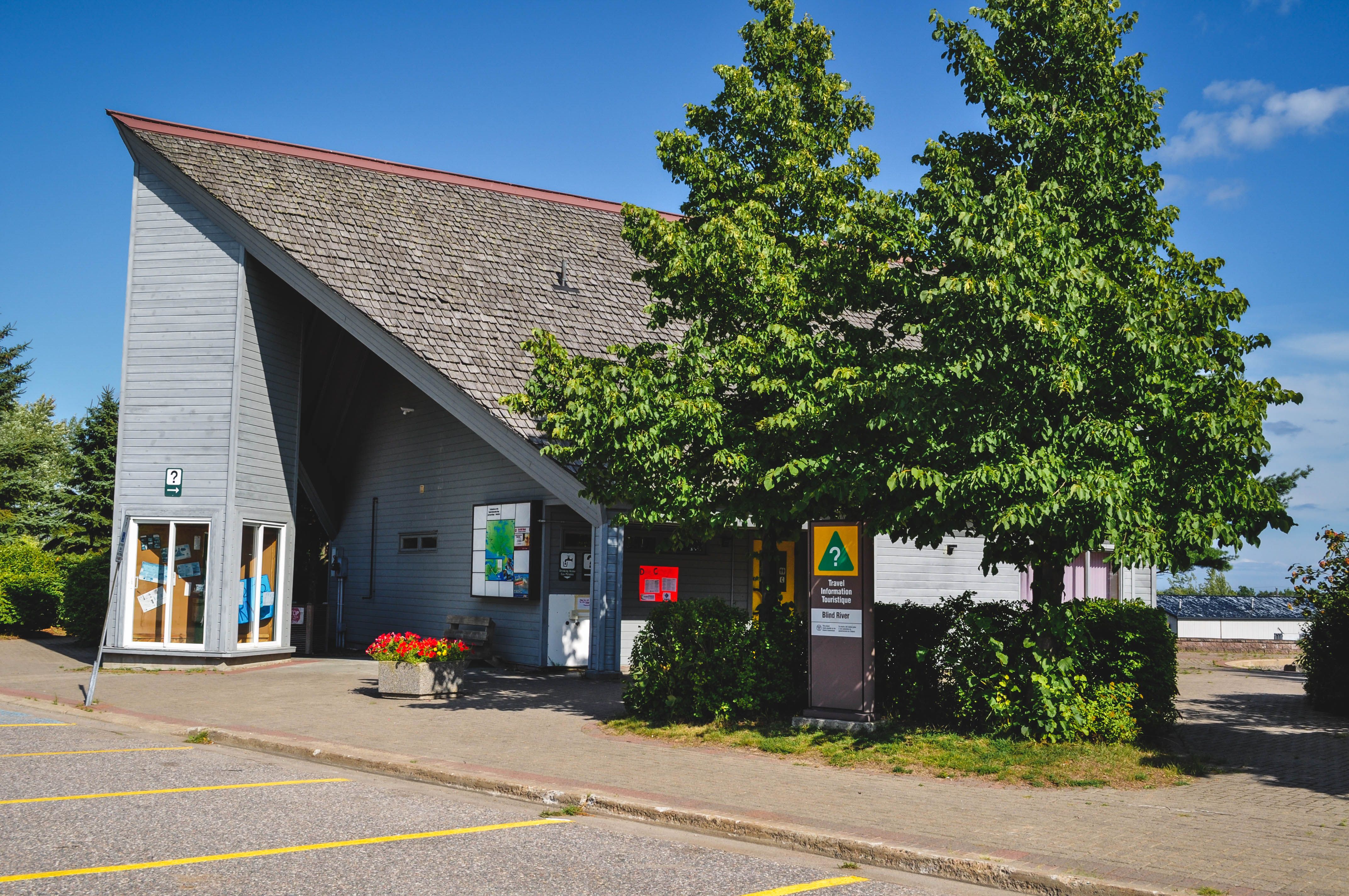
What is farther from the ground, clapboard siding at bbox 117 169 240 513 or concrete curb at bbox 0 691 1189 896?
clapboard siding at bbox 117 169 240 513

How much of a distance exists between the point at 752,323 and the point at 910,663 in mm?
4400

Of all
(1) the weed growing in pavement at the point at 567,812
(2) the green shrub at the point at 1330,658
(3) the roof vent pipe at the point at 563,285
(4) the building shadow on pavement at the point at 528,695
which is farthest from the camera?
(3) the roof vent pipe at the point at 563,285

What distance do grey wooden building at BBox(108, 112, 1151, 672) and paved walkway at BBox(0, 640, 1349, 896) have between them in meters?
2.69

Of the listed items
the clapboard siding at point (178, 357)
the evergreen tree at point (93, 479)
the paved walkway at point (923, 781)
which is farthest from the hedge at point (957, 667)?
the evergreen tree at point (93, 479)

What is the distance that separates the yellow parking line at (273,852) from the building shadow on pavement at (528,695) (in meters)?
5.16

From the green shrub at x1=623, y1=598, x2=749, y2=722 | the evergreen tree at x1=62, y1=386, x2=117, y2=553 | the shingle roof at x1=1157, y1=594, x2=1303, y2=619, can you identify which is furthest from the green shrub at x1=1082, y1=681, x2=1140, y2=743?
the evergreen tree at x1=62, y1=386, x2=117, y2=553

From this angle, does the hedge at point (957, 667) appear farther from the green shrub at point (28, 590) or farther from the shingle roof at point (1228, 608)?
the shingle roof at point (1228, 608)

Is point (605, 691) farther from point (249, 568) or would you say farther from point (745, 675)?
point (249, 568)

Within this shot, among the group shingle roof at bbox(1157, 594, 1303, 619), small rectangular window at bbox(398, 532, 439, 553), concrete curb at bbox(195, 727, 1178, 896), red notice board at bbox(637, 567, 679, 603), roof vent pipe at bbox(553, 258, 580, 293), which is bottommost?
concrete curb at bbox(195, 727, 1178, 896)

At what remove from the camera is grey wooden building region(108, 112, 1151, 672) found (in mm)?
18906

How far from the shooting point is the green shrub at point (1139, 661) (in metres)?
10.8

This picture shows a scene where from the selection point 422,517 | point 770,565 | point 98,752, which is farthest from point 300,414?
point 770,565

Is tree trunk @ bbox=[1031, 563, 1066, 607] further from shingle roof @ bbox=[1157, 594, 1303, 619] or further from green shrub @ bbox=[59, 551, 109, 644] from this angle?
shingle roof @ bbox=[1157, 594, 1303, 619]

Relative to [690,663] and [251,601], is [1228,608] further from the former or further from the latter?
[251,601]
